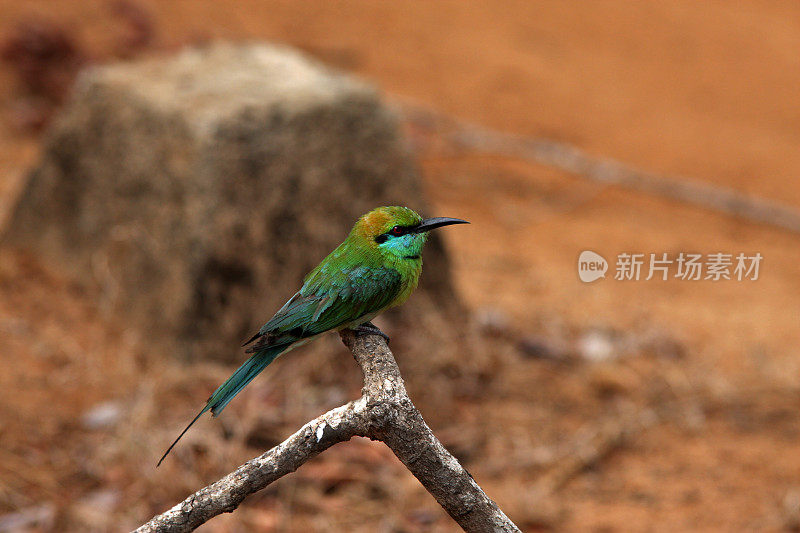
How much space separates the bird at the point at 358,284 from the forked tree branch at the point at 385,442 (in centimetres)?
61

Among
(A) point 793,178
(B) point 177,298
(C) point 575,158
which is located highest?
(C) point 575,158

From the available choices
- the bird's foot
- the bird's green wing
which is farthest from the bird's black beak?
the bird's foot

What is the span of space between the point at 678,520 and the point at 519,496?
0.70 metres

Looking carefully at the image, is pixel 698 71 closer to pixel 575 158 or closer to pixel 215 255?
pixel 575 158

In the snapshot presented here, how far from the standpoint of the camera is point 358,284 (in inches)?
87.7

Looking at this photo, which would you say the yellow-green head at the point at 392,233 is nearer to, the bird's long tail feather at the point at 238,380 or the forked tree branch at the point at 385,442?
the bird's long tail feather at the point at 238,380

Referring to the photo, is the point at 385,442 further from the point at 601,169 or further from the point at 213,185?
the point at 601,169

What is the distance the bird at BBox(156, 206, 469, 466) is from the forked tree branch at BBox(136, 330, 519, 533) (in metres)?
0.61

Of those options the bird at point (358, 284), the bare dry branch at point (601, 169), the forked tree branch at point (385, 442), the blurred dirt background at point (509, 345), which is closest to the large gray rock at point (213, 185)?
the blurred dirt background at point (509, 345)

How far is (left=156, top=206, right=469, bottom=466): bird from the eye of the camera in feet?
7.13

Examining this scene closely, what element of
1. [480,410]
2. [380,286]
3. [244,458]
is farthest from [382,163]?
[380,286]

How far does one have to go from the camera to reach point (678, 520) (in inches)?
169

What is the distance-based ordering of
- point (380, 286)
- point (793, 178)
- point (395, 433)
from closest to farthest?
point (395, 433)
point (380, 286)
point (793, 178)

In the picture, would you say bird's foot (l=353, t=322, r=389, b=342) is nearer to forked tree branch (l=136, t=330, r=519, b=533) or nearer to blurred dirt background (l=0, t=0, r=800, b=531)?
forked tree branch (l=136, t=330, r=519, b=533)
